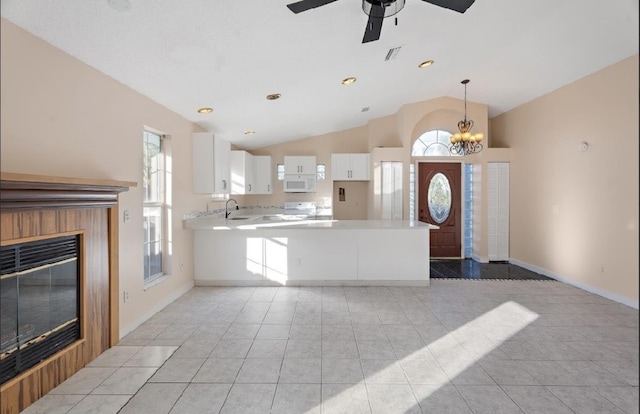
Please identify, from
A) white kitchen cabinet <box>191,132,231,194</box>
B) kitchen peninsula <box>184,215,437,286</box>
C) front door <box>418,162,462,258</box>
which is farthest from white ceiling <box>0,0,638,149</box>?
kitchen peninsula <box>184,215,437,286</box>

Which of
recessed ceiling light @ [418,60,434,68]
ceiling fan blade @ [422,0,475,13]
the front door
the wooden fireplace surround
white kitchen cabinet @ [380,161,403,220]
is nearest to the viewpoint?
the wooden fireplace surround

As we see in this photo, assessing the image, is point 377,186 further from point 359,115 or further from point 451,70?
point 451,70

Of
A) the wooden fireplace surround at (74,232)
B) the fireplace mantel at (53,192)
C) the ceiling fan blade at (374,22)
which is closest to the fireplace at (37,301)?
the wooden fireplace surround at (74,232)

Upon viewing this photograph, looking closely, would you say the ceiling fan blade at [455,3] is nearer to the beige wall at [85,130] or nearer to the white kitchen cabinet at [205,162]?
the beige wall at [85,130]

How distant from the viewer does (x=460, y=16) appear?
3.21 m

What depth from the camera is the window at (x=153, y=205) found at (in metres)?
3.59

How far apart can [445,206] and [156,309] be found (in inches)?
215

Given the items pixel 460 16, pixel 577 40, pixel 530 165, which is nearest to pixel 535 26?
pixel 577 40

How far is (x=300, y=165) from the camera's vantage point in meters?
6.90

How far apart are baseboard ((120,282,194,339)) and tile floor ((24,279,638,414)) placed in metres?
0.08

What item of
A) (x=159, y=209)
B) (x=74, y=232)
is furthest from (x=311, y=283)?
(x=74, y=232)

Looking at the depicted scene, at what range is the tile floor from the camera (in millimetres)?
2105

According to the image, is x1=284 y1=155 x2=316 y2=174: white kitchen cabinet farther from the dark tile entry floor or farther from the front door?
the dark tile entry floor

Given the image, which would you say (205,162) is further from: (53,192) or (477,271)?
(477,271)
